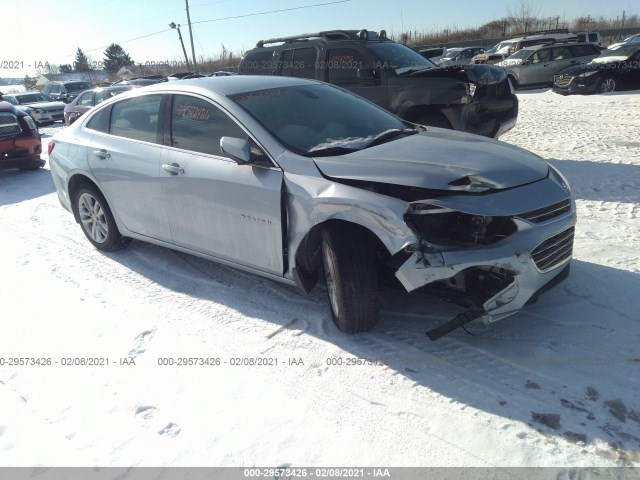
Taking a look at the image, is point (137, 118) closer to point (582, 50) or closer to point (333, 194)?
point (333, 194)

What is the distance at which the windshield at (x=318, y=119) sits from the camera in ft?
11.3

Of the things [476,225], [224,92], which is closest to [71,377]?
[224,92]

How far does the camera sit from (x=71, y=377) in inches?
122

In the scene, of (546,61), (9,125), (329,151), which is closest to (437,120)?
(329,151)

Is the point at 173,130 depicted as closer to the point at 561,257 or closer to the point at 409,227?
the point at 409,227

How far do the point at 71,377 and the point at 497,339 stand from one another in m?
2.78

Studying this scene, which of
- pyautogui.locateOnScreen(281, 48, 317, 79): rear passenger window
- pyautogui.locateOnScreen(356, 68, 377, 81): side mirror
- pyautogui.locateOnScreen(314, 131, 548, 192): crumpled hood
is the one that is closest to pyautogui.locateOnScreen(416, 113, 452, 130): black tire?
pyautogui.locateOnScreen(356, 68, 377, 81): side mirror

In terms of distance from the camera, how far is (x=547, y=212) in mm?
2900

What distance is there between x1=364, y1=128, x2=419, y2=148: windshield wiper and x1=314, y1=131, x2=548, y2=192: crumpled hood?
→ 10cm

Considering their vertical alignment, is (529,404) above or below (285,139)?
below

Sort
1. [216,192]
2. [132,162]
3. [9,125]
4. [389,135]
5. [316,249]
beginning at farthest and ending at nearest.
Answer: [9,125]
[132,162]
[389,135]
[216,192]
[316,249]

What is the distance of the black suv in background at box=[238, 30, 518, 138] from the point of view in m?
6.39

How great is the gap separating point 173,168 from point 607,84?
1505cm

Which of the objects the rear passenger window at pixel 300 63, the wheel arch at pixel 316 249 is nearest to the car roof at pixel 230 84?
the wheel arch at pixel 316 249
